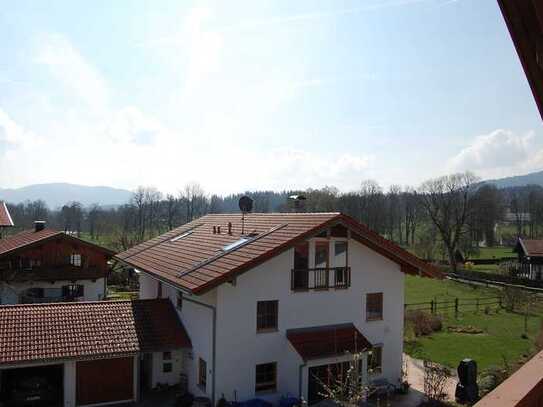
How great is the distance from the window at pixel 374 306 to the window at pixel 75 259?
2076cm

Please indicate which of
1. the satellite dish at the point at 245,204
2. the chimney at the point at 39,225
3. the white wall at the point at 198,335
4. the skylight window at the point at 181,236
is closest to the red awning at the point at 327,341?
the white wall at the point at 198,335

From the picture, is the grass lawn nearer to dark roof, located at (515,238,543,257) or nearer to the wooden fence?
the wooden fence

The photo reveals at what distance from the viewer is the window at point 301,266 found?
17175 millimetres

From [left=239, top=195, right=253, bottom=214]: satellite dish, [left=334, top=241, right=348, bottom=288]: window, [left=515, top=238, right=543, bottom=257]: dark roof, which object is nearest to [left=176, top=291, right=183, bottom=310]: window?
[left=239, top=195, right=253, bottom=214]: satellite dish

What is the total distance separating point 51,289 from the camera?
3086 cm

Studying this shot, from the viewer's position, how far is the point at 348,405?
405 inches

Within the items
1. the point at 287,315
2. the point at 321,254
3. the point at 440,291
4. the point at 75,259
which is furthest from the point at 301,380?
the point at 440,291

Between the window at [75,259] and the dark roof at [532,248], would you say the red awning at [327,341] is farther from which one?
the dark roof at [532,248]

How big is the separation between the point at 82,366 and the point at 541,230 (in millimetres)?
100310

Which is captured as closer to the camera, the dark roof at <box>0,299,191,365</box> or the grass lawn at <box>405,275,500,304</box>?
the dark roof at <box>0,299,191,365</box>

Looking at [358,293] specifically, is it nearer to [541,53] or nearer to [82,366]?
[82,366]

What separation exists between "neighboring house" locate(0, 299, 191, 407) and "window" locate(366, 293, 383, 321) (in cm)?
683

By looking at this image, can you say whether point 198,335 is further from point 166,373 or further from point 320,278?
point 320,278

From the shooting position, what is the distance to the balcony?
1714cm
